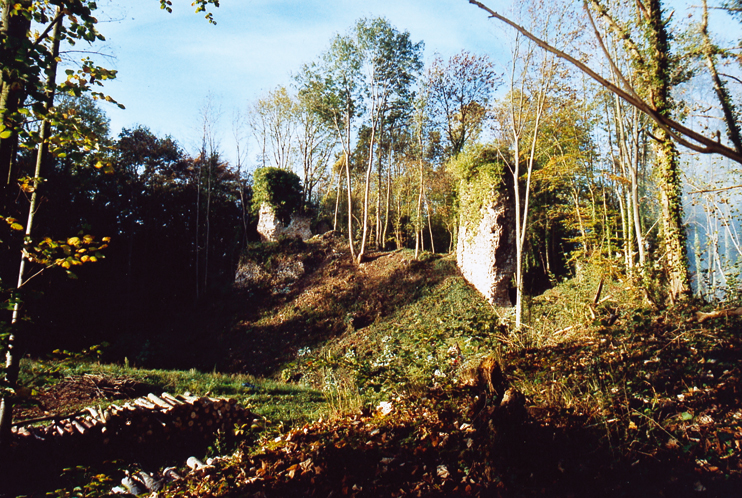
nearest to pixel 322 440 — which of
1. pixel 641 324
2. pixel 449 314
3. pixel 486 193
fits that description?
pixel 641 324

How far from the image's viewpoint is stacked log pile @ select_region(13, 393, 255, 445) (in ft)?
17.5

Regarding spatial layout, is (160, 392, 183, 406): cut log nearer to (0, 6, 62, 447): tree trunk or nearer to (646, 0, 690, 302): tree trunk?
(0, 6, 62, 447): tree trunk

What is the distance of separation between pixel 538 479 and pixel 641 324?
11.7ft

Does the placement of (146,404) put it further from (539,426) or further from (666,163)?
(666,163)

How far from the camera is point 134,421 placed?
18.5ft

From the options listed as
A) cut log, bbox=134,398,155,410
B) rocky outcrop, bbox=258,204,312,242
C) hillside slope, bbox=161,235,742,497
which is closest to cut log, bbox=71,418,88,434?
cut log, bbox=134,398,155,410

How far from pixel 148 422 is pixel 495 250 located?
10.9 meters

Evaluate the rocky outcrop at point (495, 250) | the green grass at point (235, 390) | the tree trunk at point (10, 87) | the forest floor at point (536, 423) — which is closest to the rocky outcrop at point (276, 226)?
the rocky outcrop at point (495, 250)

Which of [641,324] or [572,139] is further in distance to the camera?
[572,139]

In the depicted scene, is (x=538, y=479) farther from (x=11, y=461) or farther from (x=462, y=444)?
(x=11, y=461)

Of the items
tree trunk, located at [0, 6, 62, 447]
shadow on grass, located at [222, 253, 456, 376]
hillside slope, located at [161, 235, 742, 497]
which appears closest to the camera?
tree trunk, located at [0, 6, 62, 447]

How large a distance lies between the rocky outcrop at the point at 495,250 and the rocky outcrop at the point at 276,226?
914 centimetres

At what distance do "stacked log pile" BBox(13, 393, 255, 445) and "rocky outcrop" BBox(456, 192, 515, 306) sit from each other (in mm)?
9443

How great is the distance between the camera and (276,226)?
20.1 metres
